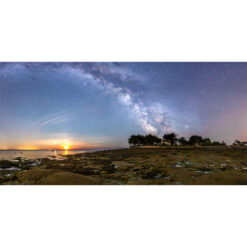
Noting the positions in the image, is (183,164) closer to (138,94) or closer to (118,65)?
(138,94)

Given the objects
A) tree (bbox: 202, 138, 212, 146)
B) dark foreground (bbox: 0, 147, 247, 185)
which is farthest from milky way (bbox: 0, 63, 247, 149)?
dark foreground (bbox: 0, 147, 247, 185)

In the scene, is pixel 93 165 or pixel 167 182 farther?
pixel 93 165

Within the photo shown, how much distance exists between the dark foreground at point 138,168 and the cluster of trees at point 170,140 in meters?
0.16

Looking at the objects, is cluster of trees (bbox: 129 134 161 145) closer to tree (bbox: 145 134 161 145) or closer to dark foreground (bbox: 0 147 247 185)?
tree (bbox: 145 134 161 145)

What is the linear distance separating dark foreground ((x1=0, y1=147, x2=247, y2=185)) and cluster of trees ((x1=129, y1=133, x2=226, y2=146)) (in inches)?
6.3

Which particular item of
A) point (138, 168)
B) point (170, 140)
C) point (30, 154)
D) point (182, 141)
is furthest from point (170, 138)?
point (30, 154)

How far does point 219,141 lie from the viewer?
11.0 ft

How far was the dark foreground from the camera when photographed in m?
2.92

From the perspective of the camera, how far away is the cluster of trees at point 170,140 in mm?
3348

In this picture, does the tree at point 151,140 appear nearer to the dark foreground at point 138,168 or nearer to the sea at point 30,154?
the dark foreground at point 138,168

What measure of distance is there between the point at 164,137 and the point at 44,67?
3.41m

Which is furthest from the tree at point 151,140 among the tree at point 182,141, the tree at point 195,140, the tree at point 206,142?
the tree at point 206,142

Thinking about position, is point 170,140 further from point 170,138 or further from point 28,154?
point 28,154

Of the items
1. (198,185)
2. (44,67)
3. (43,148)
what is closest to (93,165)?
(43,148)
